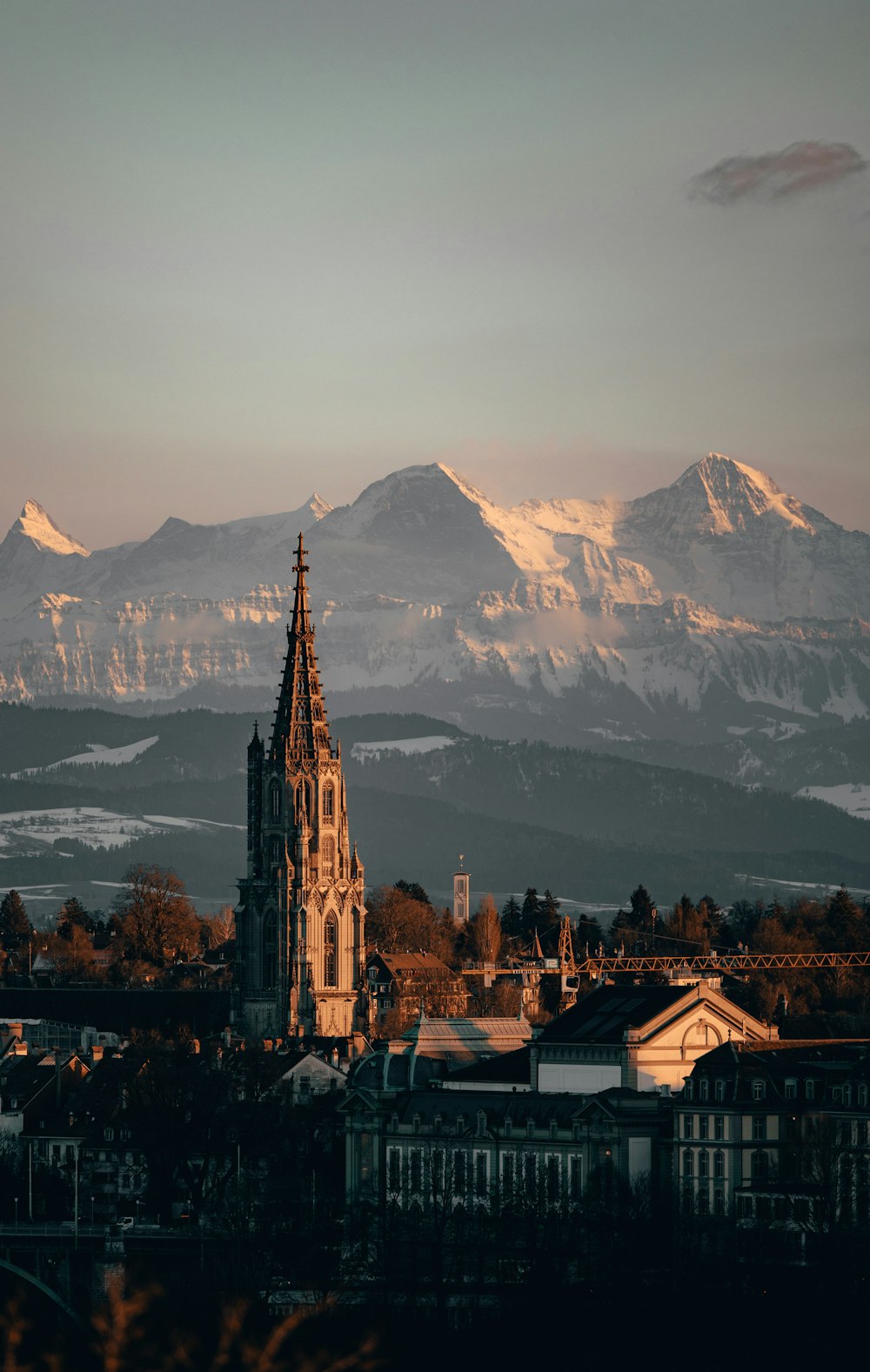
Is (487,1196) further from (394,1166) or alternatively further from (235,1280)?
(235,1280)

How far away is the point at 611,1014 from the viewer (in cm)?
16950

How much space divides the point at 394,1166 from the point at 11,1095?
37549 mm

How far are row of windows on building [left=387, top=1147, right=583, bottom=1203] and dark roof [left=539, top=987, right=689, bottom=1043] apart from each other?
10.4 meters

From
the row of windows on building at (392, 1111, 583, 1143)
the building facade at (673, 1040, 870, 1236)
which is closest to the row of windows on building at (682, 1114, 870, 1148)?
the building facade at (673, 1040, 870, 1236)

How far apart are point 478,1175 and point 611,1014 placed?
1571 cm

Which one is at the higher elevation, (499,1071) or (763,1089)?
(499,1071)

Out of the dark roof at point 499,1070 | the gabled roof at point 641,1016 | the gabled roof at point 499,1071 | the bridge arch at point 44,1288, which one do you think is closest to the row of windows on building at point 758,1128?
the gabled roof at point 641,1016

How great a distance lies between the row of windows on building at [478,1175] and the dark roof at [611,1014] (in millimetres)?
10417

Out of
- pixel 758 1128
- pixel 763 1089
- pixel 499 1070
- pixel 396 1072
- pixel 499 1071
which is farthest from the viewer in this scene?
pixel 499 1070

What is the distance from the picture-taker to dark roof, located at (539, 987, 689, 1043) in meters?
166

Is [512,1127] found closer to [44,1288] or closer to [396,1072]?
[396,1072]

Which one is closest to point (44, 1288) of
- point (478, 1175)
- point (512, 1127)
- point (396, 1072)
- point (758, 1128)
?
point (478, 1175)

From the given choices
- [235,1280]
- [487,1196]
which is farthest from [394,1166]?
[235,1280]

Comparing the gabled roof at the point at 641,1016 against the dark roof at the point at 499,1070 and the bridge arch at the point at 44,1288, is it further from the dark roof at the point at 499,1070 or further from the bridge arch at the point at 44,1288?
the bridge arch at the point at 44,1288
